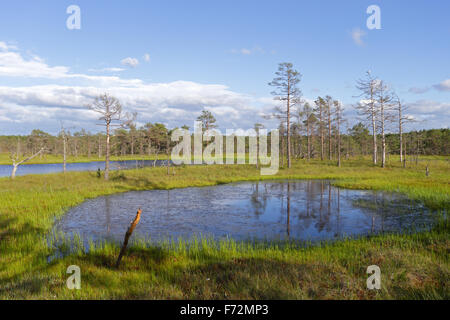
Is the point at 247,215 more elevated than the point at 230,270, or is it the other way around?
the point at 230,270

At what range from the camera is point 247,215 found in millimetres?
15844

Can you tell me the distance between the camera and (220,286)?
6.18 meters

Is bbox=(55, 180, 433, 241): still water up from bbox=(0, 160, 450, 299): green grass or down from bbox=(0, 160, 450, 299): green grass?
down

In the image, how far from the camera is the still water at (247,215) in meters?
12.4

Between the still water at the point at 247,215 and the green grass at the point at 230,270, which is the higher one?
the green grass at the point at 230,270

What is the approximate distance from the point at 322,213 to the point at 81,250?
12.8 meters

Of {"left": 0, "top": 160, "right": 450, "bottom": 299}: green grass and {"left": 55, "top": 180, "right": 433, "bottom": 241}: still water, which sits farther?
{"left": 55, "top": 180, "right": 433, "bottom": 241}: still water

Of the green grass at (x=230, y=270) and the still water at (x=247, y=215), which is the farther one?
the still water at (x=247, y=215)

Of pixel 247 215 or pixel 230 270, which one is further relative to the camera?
pixel 247 215

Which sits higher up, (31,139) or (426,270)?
(31,139)

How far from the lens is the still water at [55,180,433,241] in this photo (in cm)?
1242
